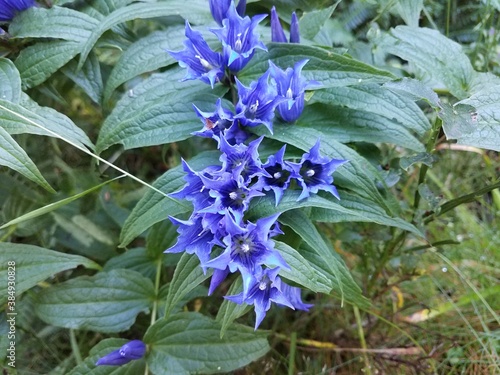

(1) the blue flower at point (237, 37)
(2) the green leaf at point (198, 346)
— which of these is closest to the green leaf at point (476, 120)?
(1) the blue flower at point (237, 37)

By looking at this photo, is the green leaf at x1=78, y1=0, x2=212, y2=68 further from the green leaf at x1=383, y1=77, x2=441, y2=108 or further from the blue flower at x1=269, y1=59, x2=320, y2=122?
the green leaf at x1=383, y1=77, x2=441, y2=108

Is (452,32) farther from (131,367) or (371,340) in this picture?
(131,367)

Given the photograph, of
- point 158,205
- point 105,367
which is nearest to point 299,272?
point 158,205

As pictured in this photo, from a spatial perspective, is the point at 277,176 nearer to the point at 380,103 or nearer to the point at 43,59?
the point at 380,103

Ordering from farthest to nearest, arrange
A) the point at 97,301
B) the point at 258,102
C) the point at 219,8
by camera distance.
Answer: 1. the point at 97,301
2. the point at 219,8
3. the point at 258,102

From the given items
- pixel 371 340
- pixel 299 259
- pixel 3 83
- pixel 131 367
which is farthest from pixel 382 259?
pixel 3 83

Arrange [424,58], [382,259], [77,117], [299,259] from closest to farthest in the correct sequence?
[299,259] → [424,58] → [382,259] → [77,117]
